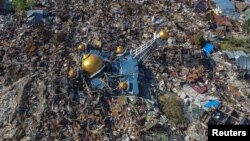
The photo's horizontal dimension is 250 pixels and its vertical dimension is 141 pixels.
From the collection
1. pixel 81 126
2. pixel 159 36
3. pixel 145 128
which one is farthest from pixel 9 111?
pixel 159 36

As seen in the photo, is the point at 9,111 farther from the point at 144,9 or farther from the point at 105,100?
the point at 144,9

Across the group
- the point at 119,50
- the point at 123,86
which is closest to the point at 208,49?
the point at 119,50

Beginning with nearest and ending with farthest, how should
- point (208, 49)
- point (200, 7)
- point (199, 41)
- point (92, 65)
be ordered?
point (92, 65)
point (199, 41)
point (208, 49)
point (200, 7)

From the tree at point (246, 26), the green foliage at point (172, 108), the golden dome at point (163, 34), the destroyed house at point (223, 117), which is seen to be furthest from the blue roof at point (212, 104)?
the tree at point (246, 26)

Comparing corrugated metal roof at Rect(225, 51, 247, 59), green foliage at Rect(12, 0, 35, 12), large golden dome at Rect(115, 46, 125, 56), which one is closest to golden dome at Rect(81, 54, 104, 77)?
large golden dome at Rect(115, 46, 125, 56)

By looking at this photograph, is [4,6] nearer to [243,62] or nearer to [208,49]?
[208,49]

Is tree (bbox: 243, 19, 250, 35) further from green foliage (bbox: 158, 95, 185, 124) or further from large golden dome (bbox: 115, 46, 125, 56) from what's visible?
large golden dome (bbox: 115, 46, 125, 56)

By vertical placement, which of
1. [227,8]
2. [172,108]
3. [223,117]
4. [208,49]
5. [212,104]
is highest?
[227,8]
